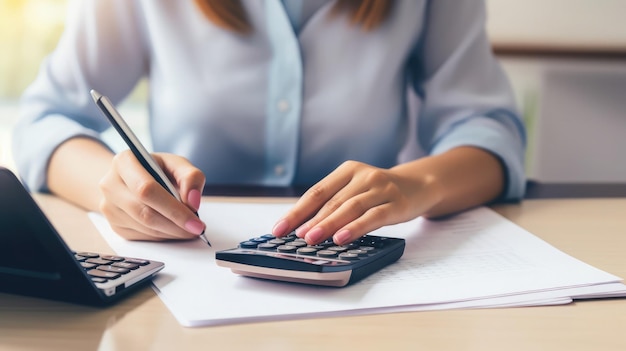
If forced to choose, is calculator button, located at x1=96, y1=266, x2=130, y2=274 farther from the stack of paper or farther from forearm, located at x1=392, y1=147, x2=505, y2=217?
forearm, located at x1=392, y1=147, x2=505, y2=217

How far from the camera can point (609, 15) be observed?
1.41 m

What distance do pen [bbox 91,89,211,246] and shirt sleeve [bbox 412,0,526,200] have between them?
0.39 m

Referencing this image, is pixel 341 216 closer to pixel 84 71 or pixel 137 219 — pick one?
pixel 137 219

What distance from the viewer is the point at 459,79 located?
0.90m

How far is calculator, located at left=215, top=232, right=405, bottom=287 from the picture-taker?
443 millimetres

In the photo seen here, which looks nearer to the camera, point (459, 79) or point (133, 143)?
point (133, 143)

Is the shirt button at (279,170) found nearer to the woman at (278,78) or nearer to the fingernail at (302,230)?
the woman at (278,78)

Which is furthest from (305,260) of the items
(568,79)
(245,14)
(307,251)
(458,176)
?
(568,79)

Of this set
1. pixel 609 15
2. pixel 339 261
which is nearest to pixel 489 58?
pixel 339 261

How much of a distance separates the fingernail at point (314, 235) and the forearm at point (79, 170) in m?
0.27

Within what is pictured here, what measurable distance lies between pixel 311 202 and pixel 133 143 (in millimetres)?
145

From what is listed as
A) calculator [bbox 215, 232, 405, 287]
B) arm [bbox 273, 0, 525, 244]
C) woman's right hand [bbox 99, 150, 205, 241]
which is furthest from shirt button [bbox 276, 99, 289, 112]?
calculator [bbox 215, 232, 405, 287]

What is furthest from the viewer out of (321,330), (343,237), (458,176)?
(458,176)

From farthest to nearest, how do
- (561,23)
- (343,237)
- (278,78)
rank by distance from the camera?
1. (561,23)
2. (278,78)
3. (343,237)
